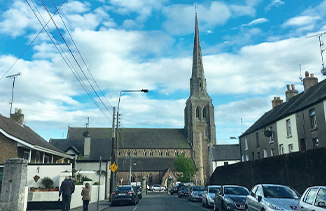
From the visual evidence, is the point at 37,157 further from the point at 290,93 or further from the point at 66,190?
the point at 290,93

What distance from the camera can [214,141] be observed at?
82000 millimetres

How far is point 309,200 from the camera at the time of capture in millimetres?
8562

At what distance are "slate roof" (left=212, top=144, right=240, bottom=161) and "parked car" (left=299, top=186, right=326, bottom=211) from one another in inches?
2127

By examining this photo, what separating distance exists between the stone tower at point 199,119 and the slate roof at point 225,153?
15.3m

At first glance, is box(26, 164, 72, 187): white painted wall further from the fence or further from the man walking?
the fence

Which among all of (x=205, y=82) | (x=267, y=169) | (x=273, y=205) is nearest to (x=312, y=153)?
(x=267, y=169)

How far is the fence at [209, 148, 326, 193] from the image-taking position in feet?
52.8

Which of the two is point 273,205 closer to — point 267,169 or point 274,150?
point 267,169

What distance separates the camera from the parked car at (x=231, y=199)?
14422 millimetres

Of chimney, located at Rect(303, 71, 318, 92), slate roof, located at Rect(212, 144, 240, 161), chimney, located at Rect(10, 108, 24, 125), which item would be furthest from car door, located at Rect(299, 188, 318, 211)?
slate roof, located at Rect(212, 144, 240, 161)

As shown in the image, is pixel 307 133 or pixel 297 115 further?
pixel 297 115

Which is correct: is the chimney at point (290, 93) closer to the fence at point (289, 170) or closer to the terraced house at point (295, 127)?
the terraced house at point (295, 127)

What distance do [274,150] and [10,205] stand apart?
25949 millimetres

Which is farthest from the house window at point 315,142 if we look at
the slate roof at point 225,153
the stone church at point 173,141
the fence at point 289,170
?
the stone church at point 173,141
